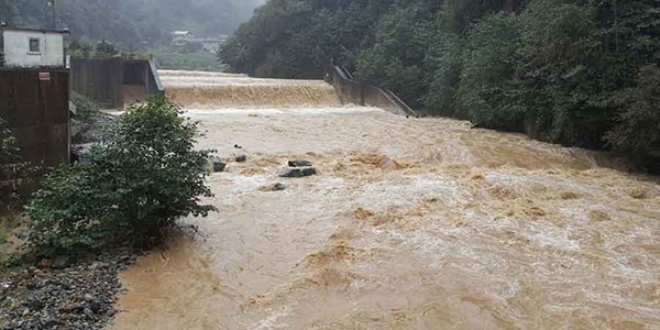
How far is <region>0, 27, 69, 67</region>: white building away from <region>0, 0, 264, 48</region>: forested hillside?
68.9 ft

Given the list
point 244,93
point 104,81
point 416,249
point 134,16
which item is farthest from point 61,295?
point 134,16

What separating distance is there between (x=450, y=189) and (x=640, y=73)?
18.9 ft

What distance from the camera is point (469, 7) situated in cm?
2664

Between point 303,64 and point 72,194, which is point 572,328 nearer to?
point 72,194

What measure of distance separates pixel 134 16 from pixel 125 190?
68034mm

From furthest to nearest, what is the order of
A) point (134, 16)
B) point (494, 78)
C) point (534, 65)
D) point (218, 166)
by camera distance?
point (134, 16)
point (494, 78)
point (534, 65)
point (218, 166)

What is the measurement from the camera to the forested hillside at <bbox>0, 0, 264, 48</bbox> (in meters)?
43.6

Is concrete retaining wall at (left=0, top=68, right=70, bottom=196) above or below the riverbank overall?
above

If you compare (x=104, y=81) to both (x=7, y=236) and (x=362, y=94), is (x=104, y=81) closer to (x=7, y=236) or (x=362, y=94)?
(x=362, y=94)

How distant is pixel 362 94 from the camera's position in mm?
27469

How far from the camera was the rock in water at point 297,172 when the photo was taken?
11.8 meters

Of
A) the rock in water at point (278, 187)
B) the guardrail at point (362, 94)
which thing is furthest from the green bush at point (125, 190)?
the guardrail at point (362, 94)

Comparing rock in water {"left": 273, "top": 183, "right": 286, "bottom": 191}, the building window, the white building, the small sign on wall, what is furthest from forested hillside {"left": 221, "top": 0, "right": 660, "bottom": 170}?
the building window

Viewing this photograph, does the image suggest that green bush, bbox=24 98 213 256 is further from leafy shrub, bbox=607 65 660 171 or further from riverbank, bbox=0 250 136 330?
leafy shrub, bbox=607 65 660 171
